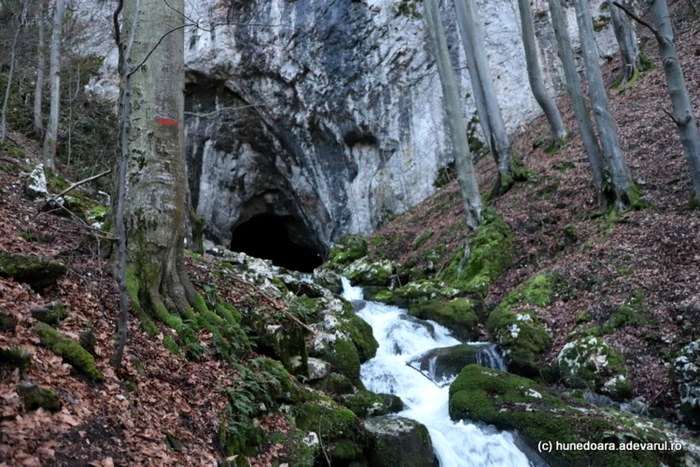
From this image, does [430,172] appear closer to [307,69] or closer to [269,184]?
[307,69]

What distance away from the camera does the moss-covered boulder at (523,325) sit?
7480 millimetres

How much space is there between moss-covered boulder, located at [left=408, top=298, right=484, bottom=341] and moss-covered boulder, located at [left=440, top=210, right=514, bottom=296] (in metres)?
0.85

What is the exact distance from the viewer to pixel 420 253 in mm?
13914

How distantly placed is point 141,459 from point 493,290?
8.53 m

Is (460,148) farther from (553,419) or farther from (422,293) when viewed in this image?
(553,419)

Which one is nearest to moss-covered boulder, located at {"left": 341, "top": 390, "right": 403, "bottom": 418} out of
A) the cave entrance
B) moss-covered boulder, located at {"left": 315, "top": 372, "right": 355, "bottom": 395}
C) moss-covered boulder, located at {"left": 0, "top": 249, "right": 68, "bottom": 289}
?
moss-covered boulder, located at {"left": 315, "top": 372, "right": 355, "bottom": 395}

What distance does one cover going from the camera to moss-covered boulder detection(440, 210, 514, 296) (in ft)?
34.6

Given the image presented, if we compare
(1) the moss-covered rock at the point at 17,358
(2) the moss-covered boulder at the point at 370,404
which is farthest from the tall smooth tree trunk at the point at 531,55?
(1) the moss-covered rock at the point at 17,358

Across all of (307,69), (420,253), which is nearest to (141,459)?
(420,253)

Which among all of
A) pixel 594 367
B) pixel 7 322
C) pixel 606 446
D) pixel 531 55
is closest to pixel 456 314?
pixel 594 367

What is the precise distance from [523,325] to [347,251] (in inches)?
318

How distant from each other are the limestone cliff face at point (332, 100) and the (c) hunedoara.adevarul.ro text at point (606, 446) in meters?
14.2

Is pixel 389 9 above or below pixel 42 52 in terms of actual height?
above

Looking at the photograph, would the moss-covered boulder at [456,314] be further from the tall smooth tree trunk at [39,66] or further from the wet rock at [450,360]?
the tall smooth tree trunk at [39,66]
